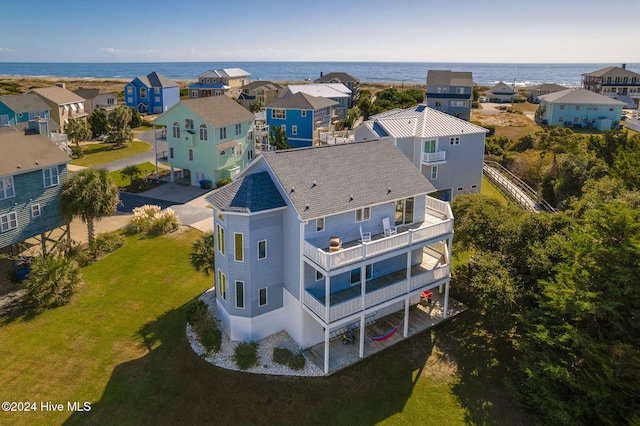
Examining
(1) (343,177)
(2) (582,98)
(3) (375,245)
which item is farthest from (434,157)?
(2) (582,98)

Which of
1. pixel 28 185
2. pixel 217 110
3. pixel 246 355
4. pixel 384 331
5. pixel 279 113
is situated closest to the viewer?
pixel 246 355

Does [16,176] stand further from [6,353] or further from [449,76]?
[449,76]

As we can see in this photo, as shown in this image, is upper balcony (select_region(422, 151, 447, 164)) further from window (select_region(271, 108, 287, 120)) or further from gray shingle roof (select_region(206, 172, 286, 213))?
window (select_region(271, 108, 287, 120))

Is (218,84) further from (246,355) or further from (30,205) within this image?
(246,355)

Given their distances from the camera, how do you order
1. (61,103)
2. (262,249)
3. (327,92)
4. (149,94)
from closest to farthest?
(262,249) < (61,103) < (327,92) < (149,94)

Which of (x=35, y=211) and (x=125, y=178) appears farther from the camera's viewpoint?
(x=125, y=178)

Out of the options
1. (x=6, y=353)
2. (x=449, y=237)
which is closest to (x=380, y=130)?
(x=449, y=237)

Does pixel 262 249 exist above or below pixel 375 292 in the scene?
above
